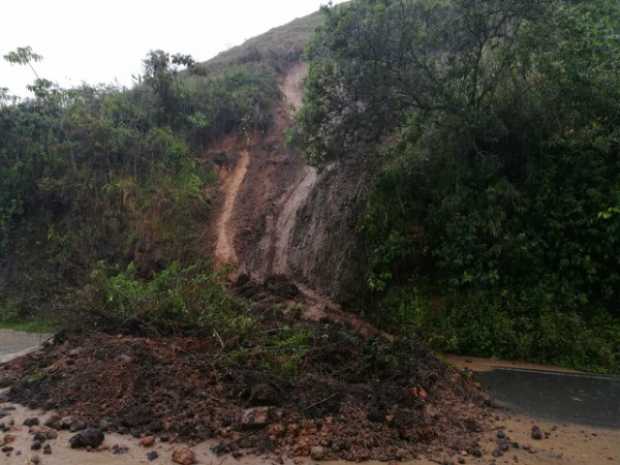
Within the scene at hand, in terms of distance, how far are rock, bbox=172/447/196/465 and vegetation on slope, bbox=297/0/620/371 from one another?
5.22m

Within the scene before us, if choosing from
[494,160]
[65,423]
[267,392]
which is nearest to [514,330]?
[494,160]

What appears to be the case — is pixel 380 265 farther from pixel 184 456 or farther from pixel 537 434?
pixel 184 456

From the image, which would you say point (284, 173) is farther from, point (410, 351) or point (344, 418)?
point (344, 418)

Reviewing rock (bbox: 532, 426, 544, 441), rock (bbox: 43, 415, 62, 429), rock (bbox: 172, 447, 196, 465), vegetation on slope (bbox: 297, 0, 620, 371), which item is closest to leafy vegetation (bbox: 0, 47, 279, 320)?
vegetation on slope (bbox: 297, 0, 620, 371)

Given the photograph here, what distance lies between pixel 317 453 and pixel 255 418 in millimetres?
779

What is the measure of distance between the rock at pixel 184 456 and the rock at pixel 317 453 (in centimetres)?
111

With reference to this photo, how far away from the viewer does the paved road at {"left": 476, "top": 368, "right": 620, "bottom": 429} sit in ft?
20.8

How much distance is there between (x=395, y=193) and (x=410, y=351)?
12.2 feet

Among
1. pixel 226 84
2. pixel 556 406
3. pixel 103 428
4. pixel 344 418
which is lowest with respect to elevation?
pixel 556 406

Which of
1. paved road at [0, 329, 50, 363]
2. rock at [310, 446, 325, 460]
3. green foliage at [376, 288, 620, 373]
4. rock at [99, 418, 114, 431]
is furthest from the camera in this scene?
paved road at [0, 329, 50, 363]

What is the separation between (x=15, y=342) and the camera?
11070 mm

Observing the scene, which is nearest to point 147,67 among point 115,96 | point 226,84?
point 115,96

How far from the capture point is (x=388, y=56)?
9.41m

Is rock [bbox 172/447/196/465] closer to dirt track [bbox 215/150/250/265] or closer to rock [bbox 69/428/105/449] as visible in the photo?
rock [bbox 69/428/105/449]
